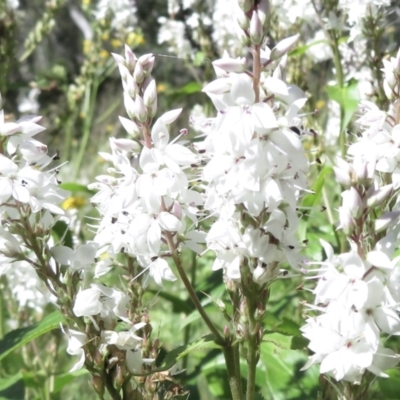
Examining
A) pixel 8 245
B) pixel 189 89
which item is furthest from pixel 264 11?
pixel 189 89

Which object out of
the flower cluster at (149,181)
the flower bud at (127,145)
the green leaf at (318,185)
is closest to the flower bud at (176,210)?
the flower cluster at (149,181)

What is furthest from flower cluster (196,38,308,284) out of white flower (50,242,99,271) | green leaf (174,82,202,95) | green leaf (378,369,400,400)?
green leaf (174,82,202,95)

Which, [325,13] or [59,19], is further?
[59,19]

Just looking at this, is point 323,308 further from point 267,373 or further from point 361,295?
point 267,373

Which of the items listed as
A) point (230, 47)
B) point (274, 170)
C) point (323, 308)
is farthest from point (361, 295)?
point (230, 47)

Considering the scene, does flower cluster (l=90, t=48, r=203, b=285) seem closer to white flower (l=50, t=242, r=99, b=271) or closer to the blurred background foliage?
white flower (l=50, t=242, r=99, b=271)

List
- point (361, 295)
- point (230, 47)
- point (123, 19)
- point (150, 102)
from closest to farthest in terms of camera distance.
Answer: point (361, 295) < point (150, 102) < point (230, 47) < point (123, 19)

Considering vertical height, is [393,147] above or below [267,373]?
above
